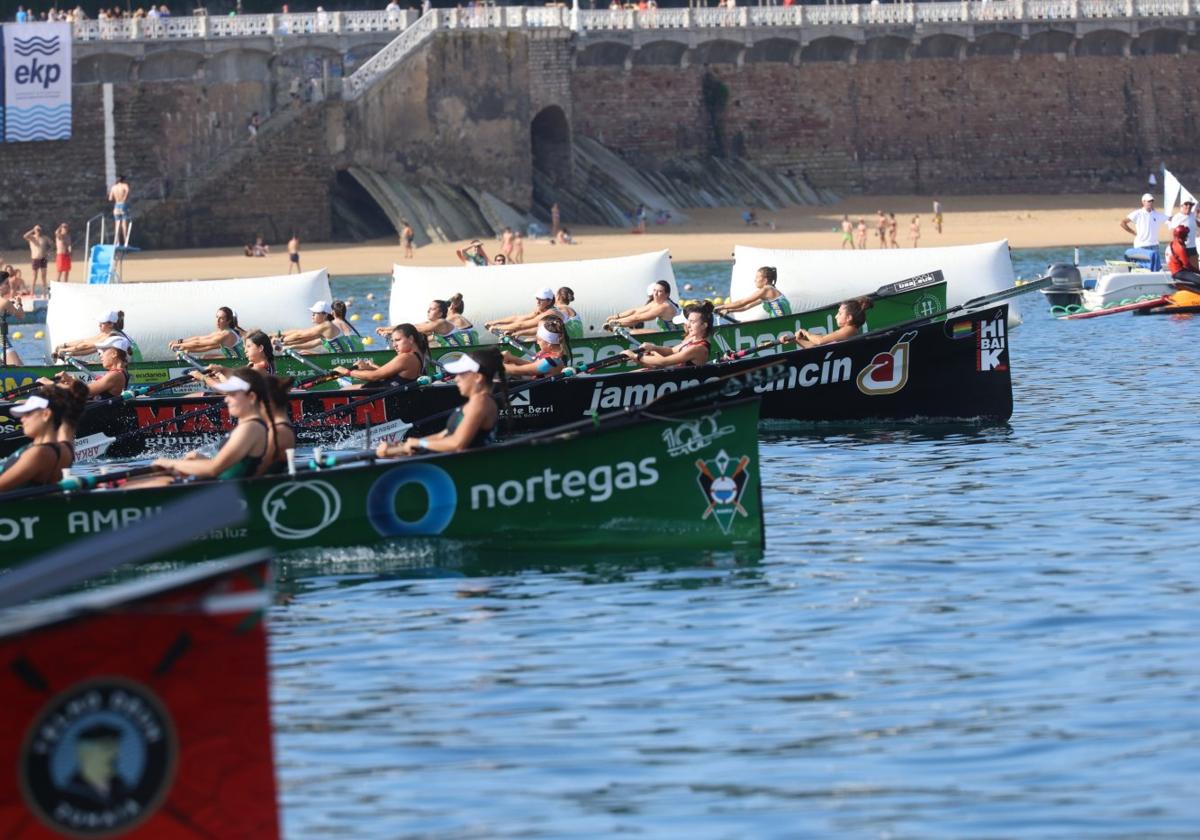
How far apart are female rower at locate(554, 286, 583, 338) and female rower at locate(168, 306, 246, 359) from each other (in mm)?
3940

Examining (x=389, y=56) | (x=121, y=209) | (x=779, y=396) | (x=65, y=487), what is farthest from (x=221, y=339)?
(x=389, y=56)

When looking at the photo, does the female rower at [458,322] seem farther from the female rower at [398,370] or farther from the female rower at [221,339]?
the female rower at [398,370]

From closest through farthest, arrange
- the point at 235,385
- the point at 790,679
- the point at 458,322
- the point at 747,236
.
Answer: the point at 790,679
the point at 235,385
the point at 458,322
the point at 747,236

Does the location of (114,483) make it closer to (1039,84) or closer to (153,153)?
(153,153)

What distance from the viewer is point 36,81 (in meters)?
56.5

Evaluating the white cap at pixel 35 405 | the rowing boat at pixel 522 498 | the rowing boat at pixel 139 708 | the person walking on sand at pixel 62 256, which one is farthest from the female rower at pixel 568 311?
the person walking on sand at pixel 62 256

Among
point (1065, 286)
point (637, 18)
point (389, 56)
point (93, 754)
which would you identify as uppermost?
point (637, 18)

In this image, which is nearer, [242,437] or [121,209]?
[242,437]

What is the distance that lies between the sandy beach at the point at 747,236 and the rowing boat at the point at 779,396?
2924 cm

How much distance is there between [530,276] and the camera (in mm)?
28766

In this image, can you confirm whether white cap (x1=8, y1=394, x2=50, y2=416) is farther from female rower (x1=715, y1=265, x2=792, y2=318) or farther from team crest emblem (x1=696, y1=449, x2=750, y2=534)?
female rower (x1=715, y1=265, x2=792, y2=318)

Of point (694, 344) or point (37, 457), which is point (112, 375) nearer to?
point (694, 344)

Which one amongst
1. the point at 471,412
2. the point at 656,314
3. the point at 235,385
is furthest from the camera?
the point at 656,314

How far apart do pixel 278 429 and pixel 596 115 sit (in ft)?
195
